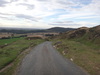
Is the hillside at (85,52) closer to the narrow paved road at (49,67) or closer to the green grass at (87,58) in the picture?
the green grass at (87,58)

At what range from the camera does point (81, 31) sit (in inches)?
3733

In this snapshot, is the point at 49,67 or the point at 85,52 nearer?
the point at 49,67

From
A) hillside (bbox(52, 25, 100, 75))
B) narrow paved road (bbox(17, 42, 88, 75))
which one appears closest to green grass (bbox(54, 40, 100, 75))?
hillside (bbox(52, 25, 100, 75))

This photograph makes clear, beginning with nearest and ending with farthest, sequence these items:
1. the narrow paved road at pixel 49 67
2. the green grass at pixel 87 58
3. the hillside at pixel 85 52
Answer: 1. the narrow paved road at pixel 49 67
2. the green grass at pixel 87 58
3. the hillside at pixel 85 52

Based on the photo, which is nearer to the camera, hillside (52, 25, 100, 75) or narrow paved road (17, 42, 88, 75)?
narrow paved road (17, 42, 88, 75)

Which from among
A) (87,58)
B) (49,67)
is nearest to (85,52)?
(87,58)

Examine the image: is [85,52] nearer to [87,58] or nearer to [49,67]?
[87,58]

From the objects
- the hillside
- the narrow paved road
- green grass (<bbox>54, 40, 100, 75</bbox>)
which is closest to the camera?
the narrow paved road

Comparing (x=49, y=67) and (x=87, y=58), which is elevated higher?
(x=49, y=67)

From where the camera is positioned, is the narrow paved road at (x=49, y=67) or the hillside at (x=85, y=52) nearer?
the narrow paved road at (x=49, y=67)

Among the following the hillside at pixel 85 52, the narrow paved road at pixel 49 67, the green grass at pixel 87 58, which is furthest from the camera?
the hillside at pixel 85 52

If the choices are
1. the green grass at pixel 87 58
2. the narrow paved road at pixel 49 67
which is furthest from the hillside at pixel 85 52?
the narrow paved road at pixel 49 67

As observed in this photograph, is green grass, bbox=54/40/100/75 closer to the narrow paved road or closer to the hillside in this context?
the hillside

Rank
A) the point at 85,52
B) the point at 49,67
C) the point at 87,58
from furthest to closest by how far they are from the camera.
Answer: the point at 85,52 → the point at 87,58 → the point at 49,67
